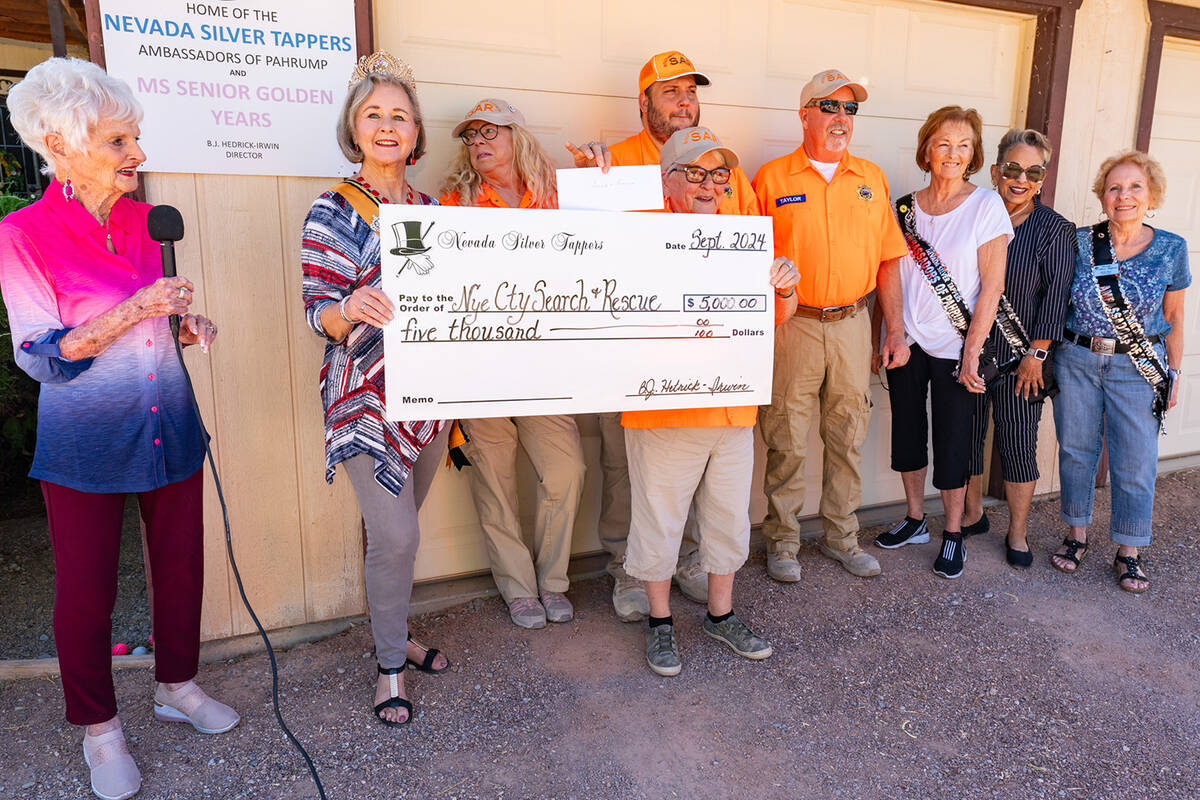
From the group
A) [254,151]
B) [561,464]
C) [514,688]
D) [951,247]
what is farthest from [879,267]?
[254,151]

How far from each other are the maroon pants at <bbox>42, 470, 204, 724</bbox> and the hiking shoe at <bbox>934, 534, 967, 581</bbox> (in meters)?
3.31

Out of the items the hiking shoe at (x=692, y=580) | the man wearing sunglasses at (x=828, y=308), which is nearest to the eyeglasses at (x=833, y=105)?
the man wearing sunglasses at (x=828, y=308)

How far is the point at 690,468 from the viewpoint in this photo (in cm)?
275

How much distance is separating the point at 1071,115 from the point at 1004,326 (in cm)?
166

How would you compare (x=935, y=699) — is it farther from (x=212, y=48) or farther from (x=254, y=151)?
(x=212, y=48)

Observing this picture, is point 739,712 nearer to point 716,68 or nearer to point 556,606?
point 556,606

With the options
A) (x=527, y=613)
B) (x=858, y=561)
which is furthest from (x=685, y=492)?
(x=858, y=561)

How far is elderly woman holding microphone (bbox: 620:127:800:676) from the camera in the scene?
262 cm

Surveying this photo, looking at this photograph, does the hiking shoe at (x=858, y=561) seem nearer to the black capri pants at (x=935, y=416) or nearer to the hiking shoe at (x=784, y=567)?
the hiking shoe at (x=784, y=567)

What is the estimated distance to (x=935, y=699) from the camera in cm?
279

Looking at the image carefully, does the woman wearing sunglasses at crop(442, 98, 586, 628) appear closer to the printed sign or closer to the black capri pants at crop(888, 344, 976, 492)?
the printed sign

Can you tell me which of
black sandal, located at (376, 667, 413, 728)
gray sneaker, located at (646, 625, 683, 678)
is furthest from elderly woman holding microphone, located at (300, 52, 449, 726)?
gray sneaker, located at (646, 625, 683, 678)

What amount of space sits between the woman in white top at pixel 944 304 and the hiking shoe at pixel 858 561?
1.09 feet

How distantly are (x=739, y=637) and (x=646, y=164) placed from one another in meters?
1.94
